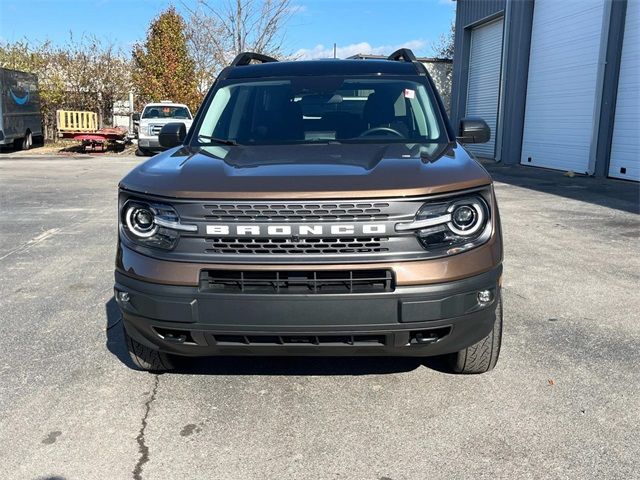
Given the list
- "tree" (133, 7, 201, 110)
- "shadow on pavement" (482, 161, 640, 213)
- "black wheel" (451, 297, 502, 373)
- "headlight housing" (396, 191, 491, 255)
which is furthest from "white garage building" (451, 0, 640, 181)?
"tree" (133, 7, 201, 110)

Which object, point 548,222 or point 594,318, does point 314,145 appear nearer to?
point 594,318

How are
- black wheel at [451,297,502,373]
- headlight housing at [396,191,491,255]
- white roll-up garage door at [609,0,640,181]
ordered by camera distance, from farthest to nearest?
white roll-up garage door at [609,0,640,181] → black wheel at [451,297,502,373] → headlight housing at [396,191,491,255]

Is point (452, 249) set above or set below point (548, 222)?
above

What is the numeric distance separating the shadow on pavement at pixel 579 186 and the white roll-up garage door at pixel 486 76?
393 centimetres

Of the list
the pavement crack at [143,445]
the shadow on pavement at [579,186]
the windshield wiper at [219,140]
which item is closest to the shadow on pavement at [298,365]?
the pavement crack at [143,445]

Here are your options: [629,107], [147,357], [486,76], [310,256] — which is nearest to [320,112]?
[310,256]

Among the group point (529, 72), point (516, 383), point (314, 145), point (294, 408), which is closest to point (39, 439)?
point (294, 408)

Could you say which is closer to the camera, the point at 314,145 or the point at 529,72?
→ the point at 314,145

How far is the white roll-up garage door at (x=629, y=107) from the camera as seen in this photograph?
13117mm

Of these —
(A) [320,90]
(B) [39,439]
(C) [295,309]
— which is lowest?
(B) [39,439]

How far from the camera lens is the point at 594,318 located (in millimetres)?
4473

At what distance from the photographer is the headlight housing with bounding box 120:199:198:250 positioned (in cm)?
278

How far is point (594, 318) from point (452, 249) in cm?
236

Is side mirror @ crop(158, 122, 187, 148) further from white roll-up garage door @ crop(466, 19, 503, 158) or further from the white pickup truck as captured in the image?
the white pickup truck
